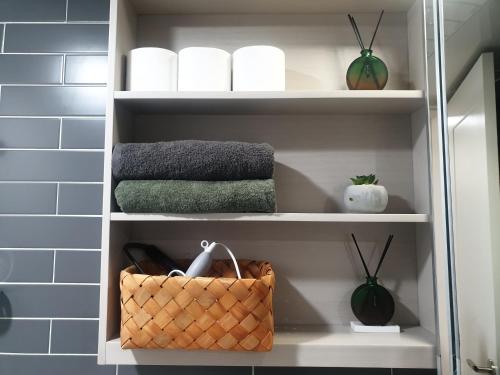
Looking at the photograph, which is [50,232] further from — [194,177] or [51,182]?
[194,177]

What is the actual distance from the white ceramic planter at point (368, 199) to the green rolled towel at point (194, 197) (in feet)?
0.70

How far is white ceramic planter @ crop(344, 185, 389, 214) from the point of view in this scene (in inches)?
37.7

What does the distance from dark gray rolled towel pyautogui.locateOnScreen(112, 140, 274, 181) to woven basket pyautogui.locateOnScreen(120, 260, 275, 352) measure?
22 centimetres

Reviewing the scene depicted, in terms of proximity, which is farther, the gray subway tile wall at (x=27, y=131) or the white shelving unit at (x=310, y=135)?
the gray subway tile wall at (x=27, y=131)

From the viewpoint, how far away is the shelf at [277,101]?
0.94 m

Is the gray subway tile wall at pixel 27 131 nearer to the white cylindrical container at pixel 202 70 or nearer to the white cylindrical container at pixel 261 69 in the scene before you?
the white cylindrical container at pixel 202 70

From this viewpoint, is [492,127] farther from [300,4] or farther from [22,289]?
[22,289]

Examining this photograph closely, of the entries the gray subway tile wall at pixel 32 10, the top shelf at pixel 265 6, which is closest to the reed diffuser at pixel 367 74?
the top shelf at pixel 265 6

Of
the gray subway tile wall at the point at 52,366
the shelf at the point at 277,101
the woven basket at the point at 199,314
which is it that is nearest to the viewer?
the woven basket at the point at 199,314

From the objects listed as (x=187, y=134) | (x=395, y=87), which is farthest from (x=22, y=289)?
(x=395, y=87)

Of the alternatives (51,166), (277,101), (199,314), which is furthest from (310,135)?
(51,166)

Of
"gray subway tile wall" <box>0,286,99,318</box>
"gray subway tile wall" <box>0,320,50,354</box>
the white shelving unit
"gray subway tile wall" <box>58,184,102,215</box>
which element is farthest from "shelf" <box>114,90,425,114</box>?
"gray subway tile wall" <box>0,320,50,354</box>

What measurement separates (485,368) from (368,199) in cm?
40

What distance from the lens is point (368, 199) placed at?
96cm
